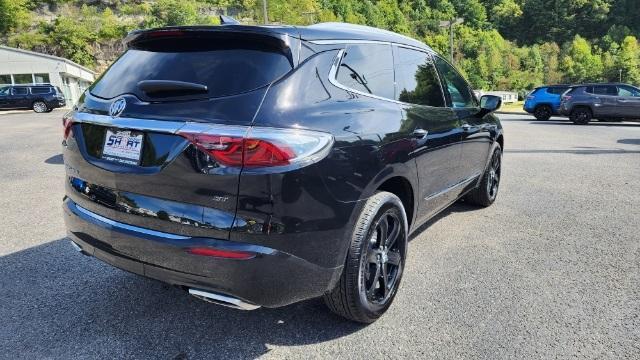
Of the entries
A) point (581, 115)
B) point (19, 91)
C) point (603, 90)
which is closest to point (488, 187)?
point (581, 115)

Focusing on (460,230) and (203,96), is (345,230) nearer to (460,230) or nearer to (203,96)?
(203,96)

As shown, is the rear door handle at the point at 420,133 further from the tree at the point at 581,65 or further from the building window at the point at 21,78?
the tree at the point at 581,65

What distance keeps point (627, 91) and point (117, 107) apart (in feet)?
66.9

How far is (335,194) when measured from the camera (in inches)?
94.0

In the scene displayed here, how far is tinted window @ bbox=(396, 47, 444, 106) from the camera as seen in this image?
3.31 m

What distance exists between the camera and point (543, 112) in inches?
855

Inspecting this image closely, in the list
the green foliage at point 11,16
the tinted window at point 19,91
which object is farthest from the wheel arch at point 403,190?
the green foliage at point 11,16

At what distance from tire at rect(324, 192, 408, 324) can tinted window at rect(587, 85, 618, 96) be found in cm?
1870

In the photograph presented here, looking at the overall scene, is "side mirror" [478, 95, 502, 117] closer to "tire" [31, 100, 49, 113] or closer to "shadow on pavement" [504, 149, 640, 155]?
"shadow on pavement" [504, 149, 640, 155]

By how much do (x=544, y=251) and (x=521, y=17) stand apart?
152m

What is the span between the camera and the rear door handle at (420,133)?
Answer: 10.3 feet

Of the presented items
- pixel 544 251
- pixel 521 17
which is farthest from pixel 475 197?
pixel 521 17

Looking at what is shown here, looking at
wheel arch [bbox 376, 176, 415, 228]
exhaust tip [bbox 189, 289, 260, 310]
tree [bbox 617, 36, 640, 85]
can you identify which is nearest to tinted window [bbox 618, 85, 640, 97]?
wheel arch [bbox 376, 176, 415, 228]

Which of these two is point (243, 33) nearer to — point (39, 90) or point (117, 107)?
point (117, 107)
